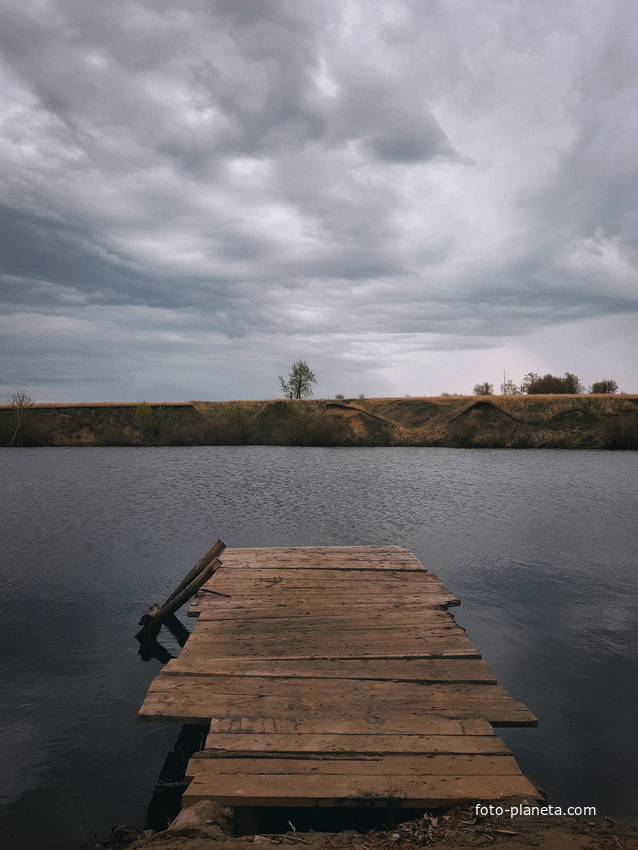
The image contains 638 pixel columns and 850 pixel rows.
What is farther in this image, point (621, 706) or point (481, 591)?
point (481, 591)

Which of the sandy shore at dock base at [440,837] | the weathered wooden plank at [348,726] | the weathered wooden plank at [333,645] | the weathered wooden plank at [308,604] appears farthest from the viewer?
the weathered wooden plank at [308,604]

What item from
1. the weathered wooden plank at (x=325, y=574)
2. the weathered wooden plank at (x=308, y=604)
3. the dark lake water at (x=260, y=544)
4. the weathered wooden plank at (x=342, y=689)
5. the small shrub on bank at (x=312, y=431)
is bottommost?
the dark lake water at (x=260, y=544)

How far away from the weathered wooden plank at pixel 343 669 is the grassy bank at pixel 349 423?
4871 cm

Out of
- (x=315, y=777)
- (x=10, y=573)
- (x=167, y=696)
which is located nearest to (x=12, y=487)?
(x=10, y=573)

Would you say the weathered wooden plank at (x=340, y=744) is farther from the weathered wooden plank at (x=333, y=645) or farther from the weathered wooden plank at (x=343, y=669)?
the weathered wooden plank at (x=333, y=645)

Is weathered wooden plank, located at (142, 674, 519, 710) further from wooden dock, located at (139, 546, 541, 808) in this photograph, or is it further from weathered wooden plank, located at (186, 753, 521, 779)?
weathered wooden plank, located at (186, 753, 521, 779)

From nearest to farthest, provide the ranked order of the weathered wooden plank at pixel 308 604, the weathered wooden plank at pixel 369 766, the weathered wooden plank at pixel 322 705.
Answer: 1. the weathered wooden plank at pixel 369 766
2. the weathered wooden plank at pixel 322 705
3. the weathered wooden plank at pixel 308 604

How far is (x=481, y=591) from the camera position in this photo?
11.0 m

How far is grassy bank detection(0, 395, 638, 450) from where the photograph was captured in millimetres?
53469

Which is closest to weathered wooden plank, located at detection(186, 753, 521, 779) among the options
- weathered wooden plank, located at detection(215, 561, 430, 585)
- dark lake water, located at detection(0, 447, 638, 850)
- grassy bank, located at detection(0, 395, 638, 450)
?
dark lake water, located at detection(0, 447, 638, 850)

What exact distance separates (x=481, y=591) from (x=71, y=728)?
7.65m

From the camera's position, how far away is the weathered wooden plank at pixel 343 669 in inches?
202

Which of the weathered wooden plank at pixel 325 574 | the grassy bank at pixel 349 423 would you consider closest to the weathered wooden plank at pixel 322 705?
the weathered wooden plank at pixel 325 574

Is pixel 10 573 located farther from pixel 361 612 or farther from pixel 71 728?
pixel 361 612
